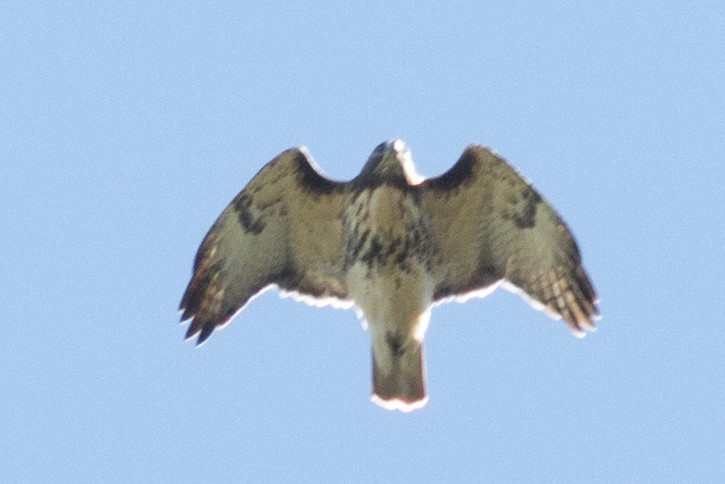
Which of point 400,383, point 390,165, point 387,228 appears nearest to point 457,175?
point 390,165

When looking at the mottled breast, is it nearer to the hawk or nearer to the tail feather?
the hawk

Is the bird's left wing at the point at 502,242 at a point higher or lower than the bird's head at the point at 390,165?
lower

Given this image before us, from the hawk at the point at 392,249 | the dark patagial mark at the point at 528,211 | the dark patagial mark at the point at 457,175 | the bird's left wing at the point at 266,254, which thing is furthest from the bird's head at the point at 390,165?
the dark patagial mark at the point at 528,211

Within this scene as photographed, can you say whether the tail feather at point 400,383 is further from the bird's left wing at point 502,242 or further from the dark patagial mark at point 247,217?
the dark patagial mark at point 247,217

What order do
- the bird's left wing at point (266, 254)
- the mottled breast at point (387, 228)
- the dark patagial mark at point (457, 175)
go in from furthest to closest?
the bird's left wing at point (266, 254) → the dark patagial mark at point (457, 175) → the mottled breast at point (387, 228)

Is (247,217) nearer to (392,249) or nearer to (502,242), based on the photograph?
(392,249)

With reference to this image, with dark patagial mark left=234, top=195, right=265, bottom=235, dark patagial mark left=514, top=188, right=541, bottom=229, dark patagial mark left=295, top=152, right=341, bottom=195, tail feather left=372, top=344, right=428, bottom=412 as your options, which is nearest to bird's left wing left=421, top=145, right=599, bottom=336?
dark patagial mark left=514, top=188, right=541, bottom=229

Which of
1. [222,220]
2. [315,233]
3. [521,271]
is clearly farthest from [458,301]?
[222,220]
